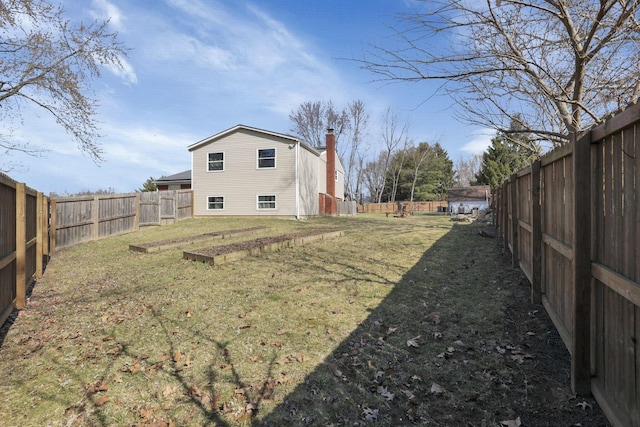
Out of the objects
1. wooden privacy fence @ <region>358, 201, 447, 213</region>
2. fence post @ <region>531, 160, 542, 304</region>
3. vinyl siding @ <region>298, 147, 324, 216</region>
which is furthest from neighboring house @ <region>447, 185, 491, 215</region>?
fence post @ <region>531, 160, 542, 304</region>

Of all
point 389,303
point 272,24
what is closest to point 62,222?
point 272,24

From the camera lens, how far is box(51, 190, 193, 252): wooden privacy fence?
10.3 metres

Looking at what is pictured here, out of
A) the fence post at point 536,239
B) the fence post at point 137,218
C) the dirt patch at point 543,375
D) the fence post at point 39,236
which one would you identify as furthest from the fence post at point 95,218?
the fence post at point 536,239

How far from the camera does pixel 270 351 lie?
359 centimetres

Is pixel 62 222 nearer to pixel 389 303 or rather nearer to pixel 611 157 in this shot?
pixel 389 303

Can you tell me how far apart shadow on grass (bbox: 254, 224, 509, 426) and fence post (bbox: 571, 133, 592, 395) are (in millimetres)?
691

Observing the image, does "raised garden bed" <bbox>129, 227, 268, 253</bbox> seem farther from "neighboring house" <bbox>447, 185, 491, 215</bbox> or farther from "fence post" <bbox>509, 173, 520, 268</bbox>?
"neighboring house" <bbox>447, 185, 491, 215</bbox>

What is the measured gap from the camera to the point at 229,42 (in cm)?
1137

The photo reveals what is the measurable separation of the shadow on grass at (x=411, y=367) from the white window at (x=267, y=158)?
51.6 feet

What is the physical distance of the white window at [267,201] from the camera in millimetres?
20156

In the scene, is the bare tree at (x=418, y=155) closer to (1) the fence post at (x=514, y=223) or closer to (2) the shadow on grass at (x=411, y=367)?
(1) the fence post at (x=514, y=223)

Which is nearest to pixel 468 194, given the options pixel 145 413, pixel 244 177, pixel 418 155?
pixel 244 177

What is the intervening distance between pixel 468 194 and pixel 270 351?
29772 millimetres

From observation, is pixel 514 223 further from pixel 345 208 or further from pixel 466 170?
pixel 466 170
